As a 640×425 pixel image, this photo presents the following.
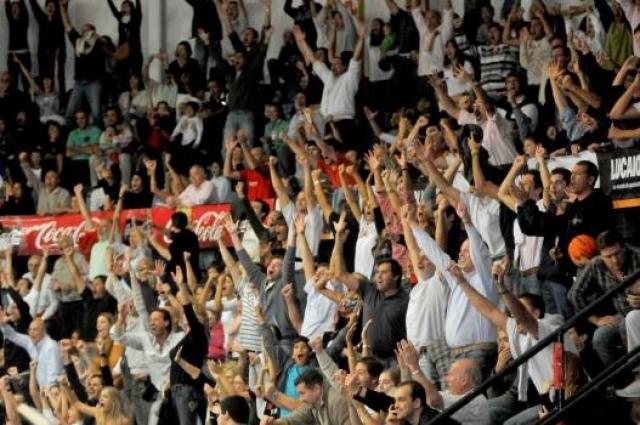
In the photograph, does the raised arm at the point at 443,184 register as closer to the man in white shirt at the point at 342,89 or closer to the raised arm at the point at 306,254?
the raised arm at the point at 306,254

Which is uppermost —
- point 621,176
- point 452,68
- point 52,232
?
point 452,68

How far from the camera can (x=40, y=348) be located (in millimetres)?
17094

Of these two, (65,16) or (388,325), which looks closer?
(388,325)

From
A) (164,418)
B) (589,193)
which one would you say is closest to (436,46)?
(164,418)

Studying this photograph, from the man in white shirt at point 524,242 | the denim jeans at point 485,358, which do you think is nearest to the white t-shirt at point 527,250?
the man in white shirt at point 524,242

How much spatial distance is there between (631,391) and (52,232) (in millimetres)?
11104

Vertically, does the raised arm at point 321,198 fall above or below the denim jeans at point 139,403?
above

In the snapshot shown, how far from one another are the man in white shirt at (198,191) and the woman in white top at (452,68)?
2.87 m

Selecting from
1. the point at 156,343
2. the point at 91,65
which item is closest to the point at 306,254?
the point at 156,343

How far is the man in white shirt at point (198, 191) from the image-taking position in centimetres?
1875

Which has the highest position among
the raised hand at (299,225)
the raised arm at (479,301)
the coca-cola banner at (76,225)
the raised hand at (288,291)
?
the raised arm at (479,301)

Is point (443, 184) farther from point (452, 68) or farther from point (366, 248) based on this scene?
point (452, 68)

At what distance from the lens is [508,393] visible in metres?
11.2

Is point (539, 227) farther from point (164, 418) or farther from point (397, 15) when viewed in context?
point (397, 15)
